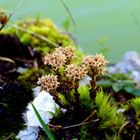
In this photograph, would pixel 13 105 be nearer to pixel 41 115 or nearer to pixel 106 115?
pixel 41 115

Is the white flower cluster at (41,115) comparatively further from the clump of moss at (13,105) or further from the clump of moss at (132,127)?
the clump of moss at (132,127)

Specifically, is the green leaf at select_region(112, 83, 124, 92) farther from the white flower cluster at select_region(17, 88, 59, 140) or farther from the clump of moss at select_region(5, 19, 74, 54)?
the white flower cluster at select_region(17, 88, 59, 140)

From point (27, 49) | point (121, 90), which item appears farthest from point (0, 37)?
point (121, 90)

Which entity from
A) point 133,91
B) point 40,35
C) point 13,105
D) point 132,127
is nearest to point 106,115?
point 132,127

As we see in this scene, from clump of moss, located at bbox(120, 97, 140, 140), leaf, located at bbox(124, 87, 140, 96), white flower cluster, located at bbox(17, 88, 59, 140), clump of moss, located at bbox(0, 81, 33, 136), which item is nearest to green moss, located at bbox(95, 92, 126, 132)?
clump of moss, located at bbox(120, 97, 140, 140)

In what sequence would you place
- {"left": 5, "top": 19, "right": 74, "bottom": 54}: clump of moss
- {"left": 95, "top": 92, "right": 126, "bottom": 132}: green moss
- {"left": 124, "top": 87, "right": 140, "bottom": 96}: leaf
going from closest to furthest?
{"left": 95, "top": 92, "right": 126, "bottom": 132}: green moss, {"left": 124, "top": 87, "right": 140, "bottom": 96}: leaf, {"left": 5, "top": 19, "right": 74, "bottom": 54}: clump of moss

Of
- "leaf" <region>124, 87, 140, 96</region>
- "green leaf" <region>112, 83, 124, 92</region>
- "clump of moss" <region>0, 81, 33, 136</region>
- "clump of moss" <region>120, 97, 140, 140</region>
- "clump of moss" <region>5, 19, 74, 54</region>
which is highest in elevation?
"clump of moss" <region>5, 19, 74, 54</region>
